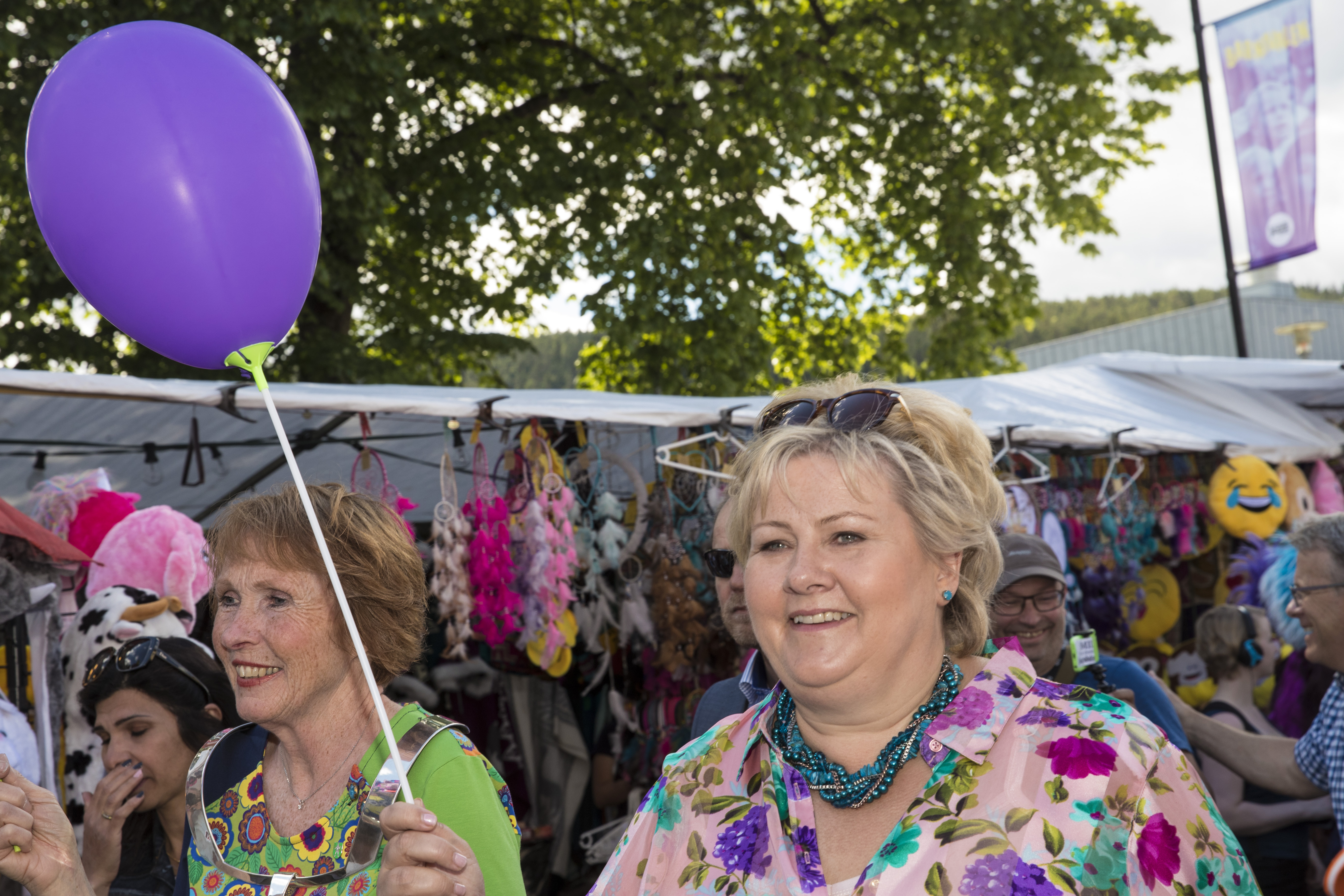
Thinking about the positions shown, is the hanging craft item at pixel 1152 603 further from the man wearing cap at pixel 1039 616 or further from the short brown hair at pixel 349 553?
the short brown hair at pixel 349 553

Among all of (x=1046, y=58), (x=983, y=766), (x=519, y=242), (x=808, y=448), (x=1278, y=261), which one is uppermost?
(x=1046, y=58)

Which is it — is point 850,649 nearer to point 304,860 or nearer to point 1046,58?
point 304,860

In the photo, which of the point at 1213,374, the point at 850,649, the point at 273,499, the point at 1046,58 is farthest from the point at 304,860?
the point at 1046,58

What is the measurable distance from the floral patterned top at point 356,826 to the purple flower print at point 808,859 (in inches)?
17.9

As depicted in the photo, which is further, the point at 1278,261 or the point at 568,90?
the point at 568,90

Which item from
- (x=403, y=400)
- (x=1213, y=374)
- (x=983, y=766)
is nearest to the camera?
(x=983, y=766)

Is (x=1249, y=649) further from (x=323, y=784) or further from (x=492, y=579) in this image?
(x=323, y=784)

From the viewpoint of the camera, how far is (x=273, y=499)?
6.37ft

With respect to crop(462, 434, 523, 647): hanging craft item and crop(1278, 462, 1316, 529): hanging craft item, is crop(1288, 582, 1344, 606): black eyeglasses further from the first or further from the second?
crop(1278, 462, 1316, 529): hanging craft item

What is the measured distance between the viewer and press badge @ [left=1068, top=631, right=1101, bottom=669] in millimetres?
3002

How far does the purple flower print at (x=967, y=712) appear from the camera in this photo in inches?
58.0

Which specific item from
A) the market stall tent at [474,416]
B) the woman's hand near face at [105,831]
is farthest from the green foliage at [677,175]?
the woman's hand near face at [105,831]

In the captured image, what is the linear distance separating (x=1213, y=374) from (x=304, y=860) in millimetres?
7062

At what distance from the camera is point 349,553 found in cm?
190
